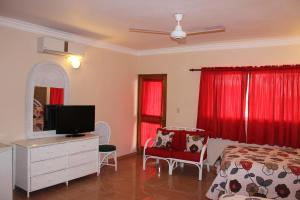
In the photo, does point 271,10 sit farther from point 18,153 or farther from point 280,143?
point 18,153

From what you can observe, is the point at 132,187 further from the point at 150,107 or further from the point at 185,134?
the point at 150,107

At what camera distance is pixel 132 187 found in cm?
429

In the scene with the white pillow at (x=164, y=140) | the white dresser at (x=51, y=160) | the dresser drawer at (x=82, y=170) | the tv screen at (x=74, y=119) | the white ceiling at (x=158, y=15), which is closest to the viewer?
the white ceiling at (x=158, y=15)

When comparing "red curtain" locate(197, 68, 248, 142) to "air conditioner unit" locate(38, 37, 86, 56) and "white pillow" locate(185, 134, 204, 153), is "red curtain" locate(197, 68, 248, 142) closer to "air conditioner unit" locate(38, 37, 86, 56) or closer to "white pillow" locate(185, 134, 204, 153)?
"white pillow" locate(185, 134, 204, 153)

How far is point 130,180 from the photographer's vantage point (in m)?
4.62

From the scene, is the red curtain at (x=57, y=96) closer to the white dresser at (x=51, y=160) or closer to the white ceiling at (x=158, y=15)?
the white dresser at (x=51, y=160)

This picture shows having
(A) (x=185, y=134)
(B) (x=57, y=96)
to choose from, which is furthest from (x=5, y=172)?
(A) (x=185, y=134)

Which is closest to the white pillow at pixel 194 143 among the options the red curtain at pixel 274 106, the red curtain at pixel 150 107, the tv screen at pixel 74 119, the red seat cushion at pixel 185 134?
the red seat cushion at pixel 185 134

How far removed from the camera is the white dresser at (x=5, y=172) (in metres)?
3.36

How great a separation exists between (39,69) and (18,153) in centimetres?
138

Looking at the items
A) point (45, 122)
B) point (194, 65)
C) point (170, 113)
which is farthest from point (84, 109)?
point (194, 65)

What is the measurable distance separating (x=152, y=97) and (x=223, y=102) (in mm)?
1816

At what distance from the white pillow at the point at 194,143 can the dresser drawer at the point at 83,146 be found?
1.75 m

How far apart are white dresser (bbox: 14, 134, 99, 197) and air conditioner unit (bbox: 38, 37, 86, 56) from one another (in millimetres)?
1469
